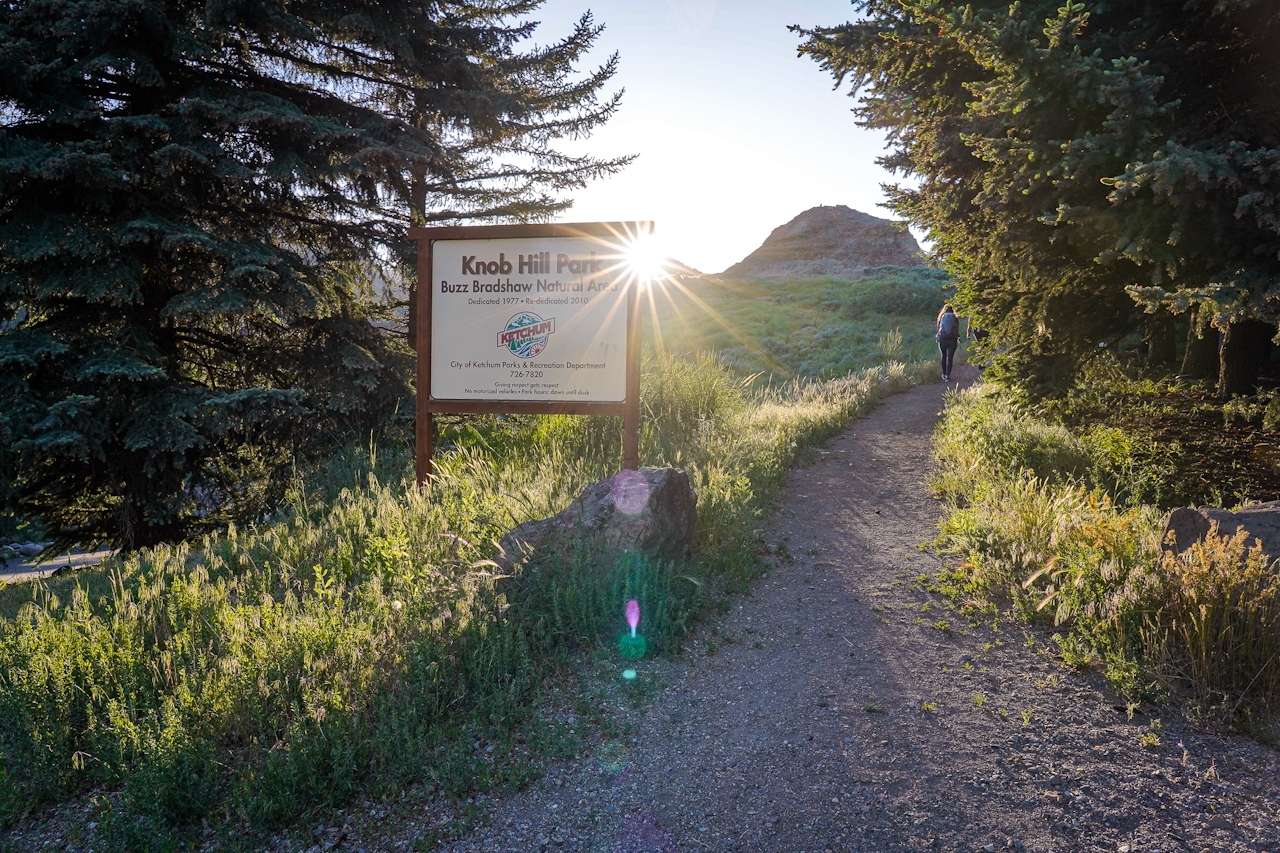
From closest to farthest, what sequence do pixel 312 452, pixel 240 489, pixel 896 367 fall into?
pixel 312 452 → pixel 240 489 → pixel 896 367

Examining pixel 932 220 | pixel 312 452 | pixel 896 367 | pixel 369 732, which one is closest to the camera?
pixel 369 732

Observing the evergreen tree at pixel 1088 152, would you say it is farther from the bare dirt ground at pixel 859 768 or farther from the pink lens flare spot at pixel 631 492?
the pink lens flare spot at pixel 631 492

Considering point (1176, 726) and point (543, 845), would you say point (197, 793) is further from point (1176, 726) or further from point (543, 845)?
point (1176, 726)

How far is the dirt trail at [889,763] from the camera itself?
101 inches

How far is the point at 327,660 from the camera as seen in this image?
3453 millimetres

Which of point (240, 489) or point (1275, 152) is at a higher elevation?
point (1275, 152)

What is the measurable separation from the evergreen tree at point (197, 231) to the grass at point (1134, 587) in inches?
276

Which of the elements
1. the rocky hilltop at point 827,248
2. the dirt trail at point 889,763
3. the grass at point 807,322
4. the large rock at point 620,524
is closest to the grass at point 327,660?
the large rock at point 620,524

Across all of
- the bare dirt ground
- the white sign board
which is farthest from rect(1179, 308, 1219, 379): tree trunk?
the white sign board

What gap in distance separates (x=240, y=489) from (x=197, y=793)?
28.5ft

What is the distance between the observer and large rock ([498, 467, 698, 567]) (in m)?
4.29

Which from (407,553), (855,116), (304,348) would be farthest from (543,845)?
(855,116)

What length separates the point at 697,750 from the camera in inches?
121

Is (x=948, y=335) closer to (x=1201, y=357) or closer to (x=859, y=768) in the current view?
(x=1201, y=357)
